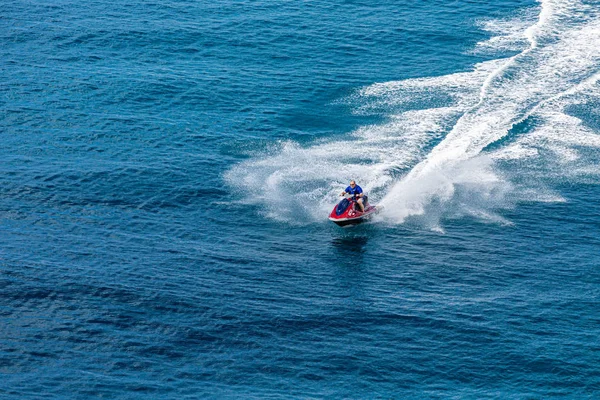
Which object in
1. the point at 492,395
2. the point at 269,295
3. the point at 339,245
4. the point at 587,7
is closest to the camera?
the point at 492,395

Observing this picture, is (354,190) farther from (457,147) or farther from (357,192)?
(457,147)

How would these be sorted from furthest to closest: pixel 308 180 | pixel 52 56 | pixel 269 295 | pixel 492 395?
1. pixel 52 56
2. pixel 308 180
3. pixel 269 295
4. pixel 492 395

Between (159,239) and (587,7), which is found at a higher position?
(587,7)

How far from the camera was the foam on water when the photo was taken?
90.2 m

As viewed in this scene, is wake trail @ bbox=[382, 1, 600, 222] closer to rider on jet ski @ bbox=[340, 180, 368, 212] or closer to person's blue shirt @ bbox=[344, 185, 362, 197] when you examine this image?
rider on jet ski @ bbox=[340, 180, 368, 212]

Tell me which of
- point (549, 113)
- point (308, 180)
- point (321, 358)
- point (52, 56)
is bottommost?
point (321, 358)

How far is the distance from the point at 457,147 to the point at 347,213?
20384 mm

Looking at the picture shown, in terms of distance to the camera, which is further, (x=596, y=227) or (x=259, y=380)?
(x=596, y=227)

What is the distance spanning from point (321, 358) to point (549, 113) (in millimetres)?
51690

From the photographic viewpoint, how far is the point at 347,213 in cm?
8488

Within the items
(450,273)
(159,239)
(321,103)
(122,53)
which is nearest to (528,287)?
(450,273)

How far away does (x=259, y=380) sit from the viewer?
65.7 meters

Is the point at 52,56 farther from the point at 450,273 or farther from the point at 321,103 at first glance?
the point at 450,273

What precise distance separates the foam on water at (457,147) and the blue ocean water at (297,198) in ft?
1.11
